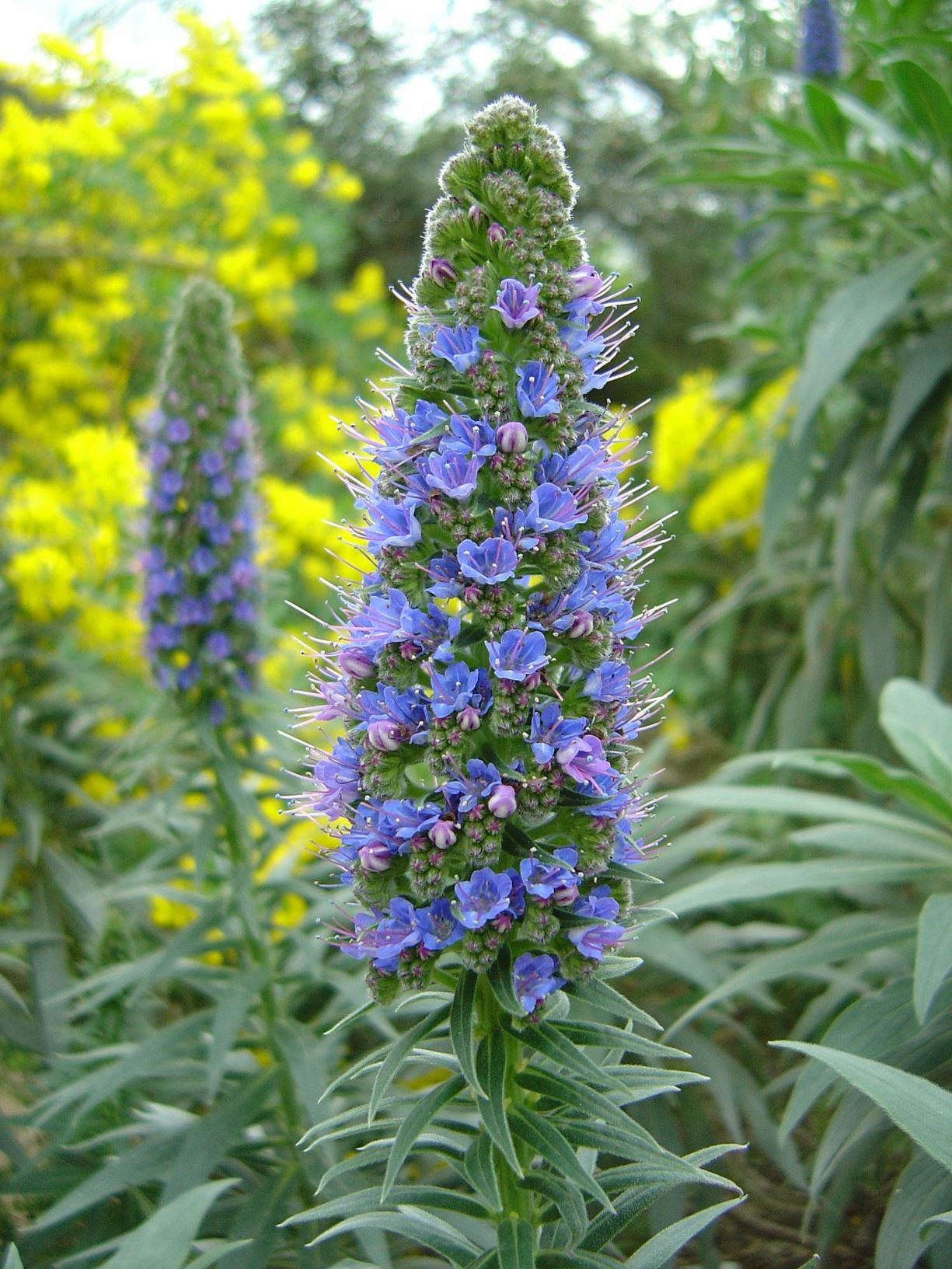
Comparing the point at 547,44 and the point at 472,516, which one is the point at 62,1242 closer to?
the point at 472,516

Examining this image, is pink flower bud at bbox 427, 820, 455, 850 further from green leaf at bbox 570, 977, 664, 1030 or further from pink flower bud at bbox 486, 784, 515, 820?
green leaf at bbox 570, 977, 664, 1030

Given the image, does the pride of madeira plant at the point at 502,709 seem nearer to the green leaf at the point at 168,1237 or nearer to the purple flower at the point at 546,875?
the purple flower at the point at 546,875

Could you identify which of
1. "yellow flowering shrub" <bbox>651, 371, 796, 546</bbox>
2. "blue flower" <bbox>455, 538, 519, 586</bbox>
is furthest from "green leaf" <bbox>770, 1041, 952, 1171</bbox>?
"yellow flowering shrub" <bbox>651, 371, 796, 546</bbox>

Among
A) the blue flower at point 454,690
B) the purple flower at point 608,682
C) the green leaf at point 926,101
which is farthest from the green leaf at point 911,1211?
the green leaf at point 926,101

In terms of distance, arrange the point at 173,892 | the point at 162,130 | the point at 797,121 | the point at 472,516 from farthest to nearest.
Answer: the point at 162,130 → the point at 797,121 → the point at 173,892 → the point at 472,516

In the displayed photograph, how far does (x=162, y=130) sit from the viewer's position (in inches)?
189

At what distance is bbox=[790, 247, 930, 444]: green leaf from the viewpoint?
257cm

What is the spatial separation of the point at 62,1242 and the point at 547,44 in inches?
249

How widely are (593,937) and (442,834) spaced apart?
8.3 inches

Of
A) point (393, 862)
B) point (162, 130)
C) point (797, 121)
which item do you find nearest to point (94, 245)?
point (162, 130)

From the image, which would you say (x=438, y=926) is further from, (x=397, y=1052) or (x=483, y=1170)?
(x=483, y=1170)

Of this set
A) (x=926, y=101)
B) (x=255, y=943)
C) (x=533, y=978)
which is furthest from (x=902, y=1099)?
(x=926, y=101)

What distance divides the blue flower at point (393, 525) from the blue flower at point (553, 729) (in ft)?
0.78

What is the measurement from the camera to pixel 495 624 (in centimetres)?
116
